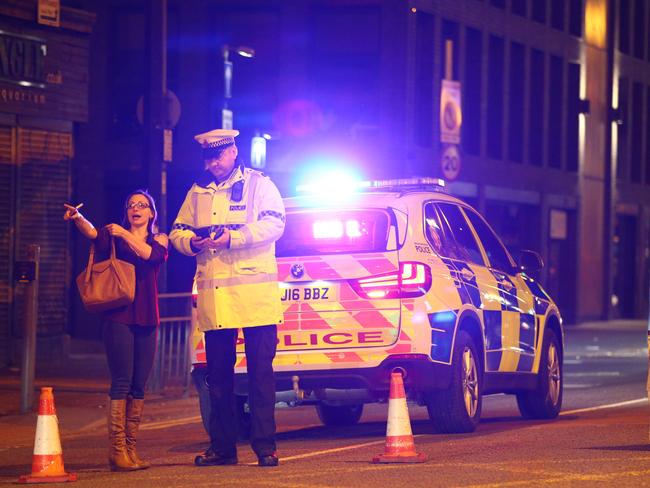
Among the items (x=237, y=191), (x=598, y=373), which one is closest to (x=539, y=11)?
(x=598, y=373)

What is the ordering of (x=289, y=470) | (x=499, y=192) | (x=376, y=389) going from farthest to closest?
(x=499, y=192) → (x=376, y=389) → (x=289, y=470)

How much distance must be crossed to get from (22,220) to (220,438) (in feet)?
42.5

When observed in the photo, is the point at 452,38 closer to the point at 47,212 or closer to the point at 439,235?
the point at 47,212

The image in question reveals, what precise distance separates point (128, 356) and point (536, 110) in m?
31.9

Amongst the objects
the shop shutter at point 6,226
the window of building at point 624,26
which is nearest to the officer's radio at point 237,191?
the shop shutter at point 6,226

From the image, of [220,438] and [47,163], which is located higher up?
[47,163]

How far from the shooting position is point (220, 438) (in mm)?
10656

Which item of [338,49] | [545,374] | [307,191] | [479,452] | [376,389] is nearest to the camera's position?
[479,452]

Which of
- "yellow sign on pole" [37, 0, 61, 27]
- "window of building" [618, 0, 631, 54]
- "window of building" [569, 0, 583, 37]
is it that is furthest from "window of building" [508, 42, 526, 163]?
"yellow sign on pole" [37, 0, 61, 27]

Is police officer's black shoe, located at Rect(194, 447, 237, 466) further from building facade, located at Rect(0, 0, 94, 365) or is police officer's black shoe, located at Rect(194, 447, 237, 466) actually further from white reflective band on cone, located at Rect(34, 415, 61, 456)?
building facade, located at Rect(0, 0, 94, 365)

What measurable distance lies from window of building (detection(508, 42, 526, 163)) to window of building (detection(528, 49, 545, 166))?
69 cm

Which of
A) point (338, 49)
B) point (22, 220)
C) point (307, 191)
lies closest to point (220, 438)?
point (307, 191)

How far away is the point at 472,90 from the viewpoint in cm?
3750

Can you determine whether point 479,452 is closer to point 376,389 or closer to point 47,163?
point 376,389
